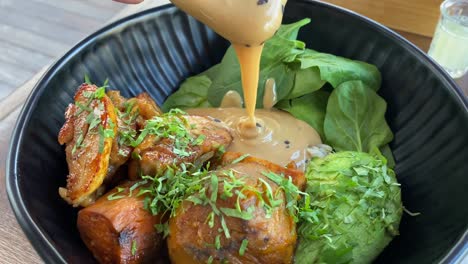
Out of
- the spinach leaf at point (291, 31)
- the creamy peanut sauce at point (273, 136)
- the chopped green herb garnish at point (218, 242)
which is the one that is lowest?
the creamy peanut sauce at point (273, 136)

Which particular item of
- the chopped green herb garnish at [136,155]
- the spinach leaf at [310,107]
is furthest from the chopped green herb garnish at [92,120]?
the spinach leaf at [310,107]

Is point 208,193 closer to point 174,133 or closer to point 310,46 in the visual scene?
point 174,133

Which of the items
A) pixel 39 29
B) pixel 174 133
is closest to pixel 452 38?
pixel 174 133

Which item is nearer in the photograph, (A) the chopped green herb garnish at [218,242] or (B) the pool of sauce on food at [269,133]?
(A) the chopped green herb garnish at [218,242]

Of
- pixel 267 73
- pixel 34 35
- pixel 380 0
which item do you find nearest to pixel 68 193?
pixel 267 73

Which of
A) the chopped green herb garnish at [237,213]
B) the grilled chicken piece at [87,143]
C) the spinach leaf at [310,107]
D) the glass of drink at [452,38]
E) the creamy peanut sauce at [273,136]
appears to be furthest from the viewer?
the glass of drink at [452,38]

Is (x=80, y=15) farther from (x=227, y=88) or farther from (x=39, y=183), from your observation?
(x=39, y=183)

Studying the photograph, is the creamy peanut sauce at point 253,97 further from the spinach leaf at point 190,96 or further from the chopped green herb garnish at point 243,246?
the chopped green herb garnish at point 243,246
